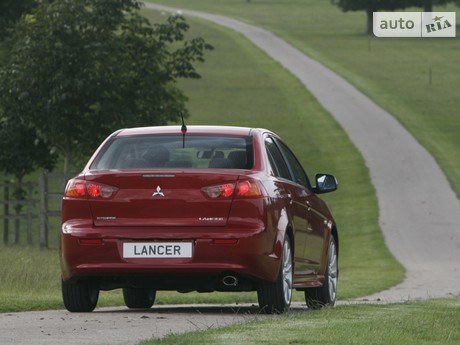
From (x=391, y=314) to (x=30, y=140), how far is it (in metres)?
28.9

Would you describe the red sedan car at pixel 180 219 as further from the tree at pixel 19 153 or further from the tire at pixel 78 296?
the tree at pixel 19 153

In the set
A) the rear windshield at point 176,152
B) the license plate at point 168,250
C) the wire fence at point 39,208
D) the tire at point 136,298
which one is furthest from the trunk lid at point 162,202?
the wire fence at point 39,208

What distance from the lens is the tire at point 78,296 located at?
13765 millimetres

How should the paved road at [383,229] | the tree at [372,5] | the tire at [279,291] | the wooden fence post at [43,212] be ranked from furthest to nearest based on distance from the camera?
the tree at [372,5] → the wooden fence post at [43,212] → the tire at [279,291] → the paved road at [383,229]

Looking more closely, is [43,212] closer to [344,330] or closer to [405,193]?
[405,193]

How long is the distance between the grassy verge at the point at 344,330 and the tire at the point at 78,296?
198cm

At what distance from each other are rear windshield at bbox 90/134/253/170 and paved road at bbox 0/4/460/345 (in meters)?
1.23

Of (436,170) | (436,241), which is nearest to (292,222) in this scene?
(436,241)

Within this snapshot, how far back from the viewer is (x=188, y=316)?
1367cm

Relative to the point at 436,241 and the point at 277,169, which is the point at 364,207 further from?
the point at 277,169

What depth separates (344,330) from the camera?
11000 mm

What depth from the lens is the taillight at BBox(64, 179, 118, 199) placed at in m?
13.1

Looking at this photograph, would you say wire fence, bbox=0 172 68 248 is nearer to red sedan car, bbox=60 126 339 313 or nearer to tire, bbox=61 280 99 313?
tire, bbox=61 280 99 313
